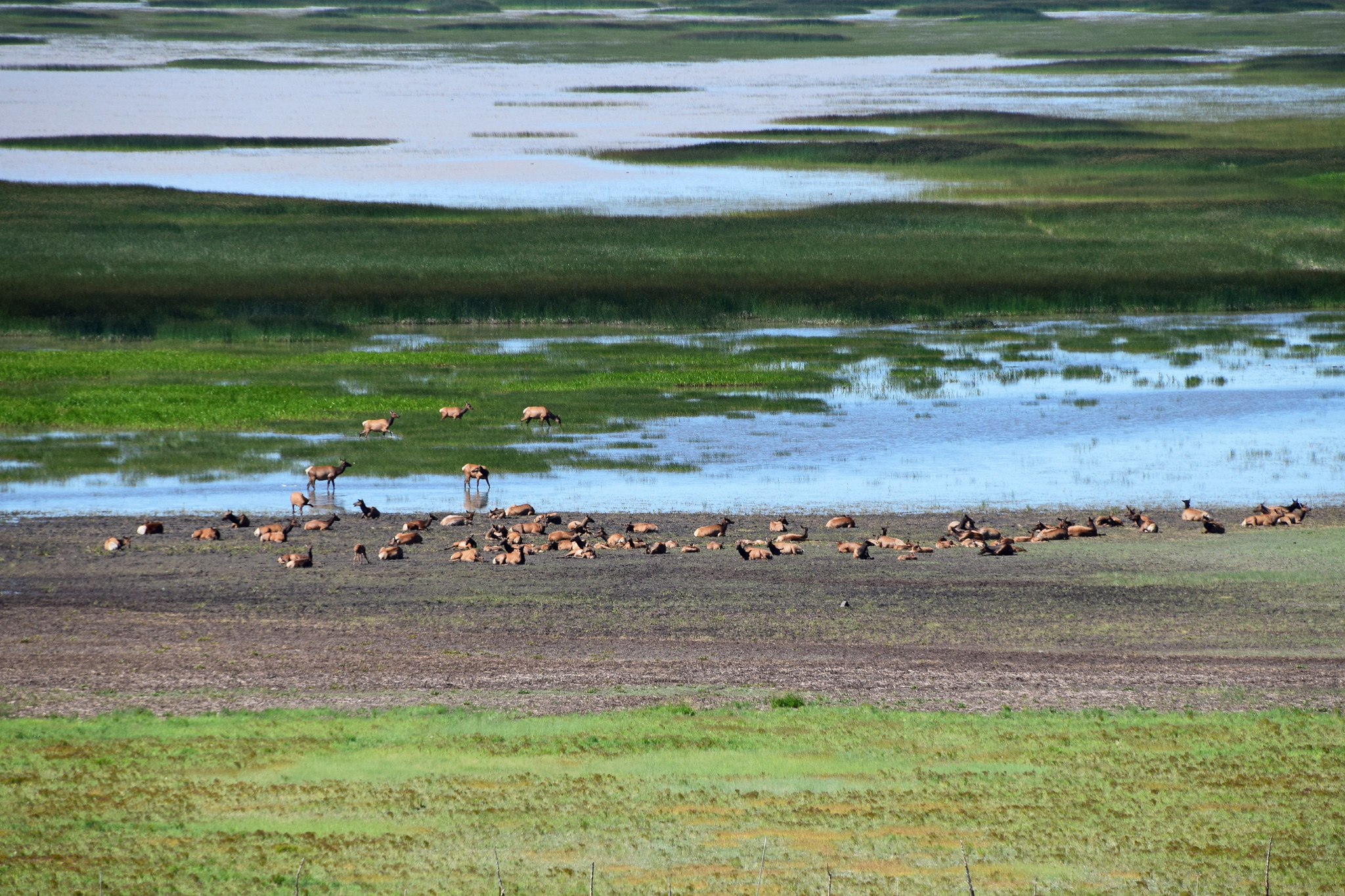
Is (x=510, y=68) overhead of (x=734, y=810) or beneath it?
overhead

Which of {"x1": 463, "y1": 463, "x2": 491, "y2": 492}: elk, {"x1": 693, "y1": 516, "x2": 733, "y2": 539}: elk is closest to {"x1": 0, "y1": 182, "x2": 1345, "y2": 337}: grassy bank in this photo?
{"x1": 463, "y1": 463, "x2": 491, "y2": 492}: elk

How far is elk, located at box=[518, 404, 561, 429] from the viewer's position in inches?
1267

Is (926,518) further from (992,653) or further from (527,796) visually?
(527,796)

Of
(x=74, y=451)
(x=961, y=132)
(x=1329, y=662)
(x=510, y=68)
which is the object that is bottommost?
(x=1329, y=662)

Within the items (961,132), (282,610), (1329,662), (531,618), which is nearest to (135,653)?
(282,610)

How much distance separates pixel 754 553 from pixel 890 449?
10.2 m

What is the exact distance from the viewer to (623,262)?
51438 millimetres

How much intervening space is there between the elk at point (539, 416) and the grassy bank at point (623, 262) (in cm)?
1334

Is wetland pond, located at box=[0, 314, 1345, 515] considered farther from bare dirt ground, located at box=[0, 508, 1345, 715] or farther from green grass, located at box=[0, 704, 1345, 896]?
green grass, located at box=[0, 704, 1345, 896]

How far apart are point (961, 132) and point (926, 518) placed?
64.5 metres

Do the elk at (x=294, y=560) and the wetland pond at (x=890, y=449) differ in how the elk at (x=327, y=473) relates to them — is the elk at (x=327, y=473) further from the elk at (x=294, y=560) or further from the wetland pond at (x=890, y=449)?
the elk at (x=294, y=560)

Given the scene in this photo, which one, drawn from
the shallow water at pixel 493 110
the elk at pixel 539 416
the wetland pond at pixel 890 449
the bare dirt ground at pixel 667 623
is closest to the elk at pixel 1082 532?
the bare dirt ground at pixel 667 623

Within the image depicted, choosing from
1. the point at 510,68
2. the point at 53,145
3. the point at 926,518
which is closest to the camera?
the point at 926,518

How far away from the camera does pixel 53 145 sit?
Answer: 84.2 meters
